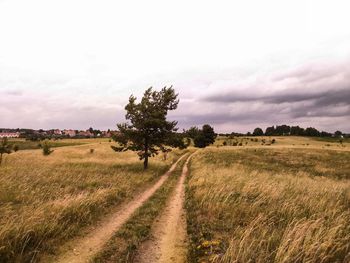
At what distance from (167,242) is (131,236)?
116 cm

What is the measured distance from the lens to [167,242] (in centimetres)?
820

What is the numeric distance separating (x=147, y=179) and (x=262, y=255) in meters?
16.6

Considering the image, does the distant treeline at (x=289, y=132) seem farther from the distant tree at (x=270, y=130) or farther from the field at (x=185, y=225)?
the field at (x=185, y=225)

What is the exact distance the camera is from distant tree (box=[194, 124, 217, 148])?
326ft

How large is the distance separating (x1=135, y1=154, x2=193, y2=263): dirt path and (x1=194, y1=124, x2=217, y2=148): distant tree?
87.7 metres

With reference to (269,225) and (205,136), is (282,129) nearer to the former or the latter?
(205,136)

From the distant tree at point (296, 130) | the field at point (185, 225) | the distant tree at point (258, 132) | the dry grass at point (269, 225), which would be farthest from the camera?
the distant tree at point (258, 132)

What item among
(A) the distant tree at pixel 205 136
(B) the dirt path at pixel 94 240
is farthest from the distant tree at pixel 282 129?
(B) the dirt path at pixel 94 240

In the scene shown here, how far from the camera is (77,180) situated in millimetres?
17281

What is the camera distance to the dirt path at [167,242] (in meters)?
7.07

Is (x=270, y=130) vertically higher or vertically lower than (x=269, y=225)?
higher

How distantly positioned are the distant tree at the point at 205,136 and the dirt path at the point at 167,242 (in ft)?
288

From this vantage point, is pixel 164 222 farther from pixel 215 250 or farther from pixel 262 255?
pixel 262 255

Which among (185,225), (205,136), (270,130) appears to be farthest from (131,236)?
(270,130)
